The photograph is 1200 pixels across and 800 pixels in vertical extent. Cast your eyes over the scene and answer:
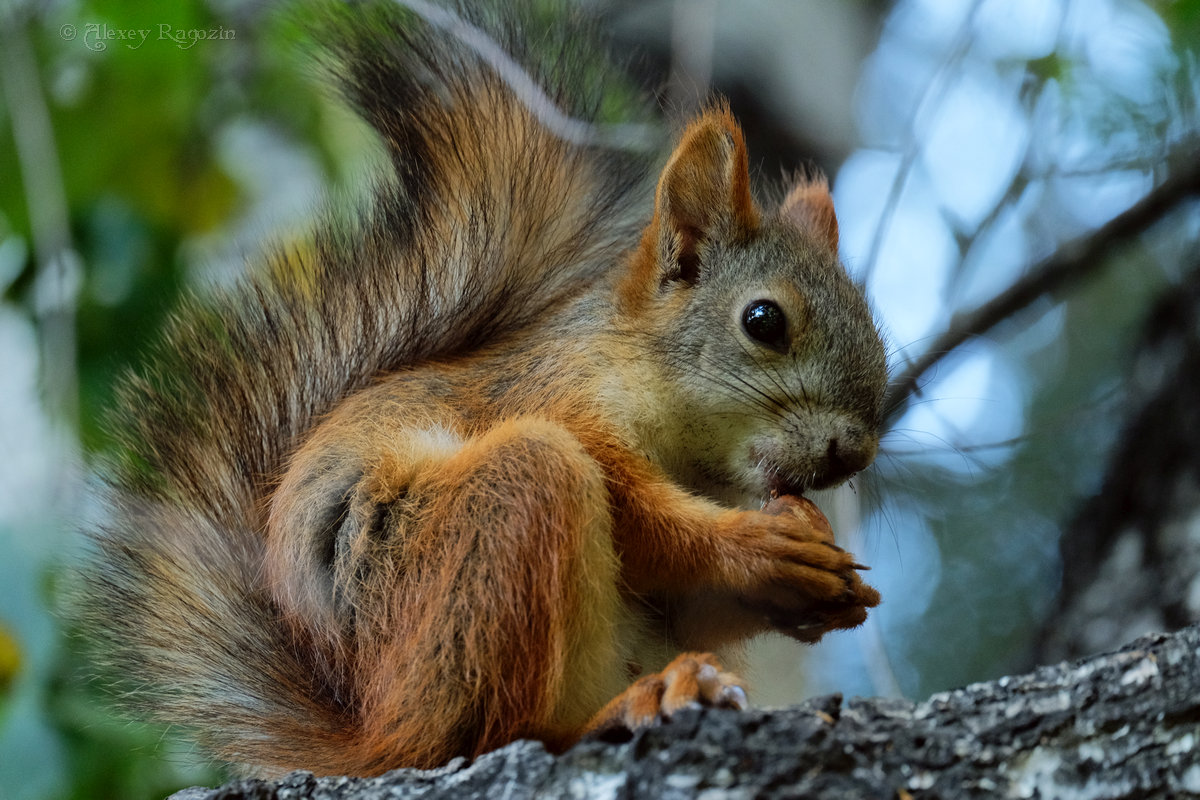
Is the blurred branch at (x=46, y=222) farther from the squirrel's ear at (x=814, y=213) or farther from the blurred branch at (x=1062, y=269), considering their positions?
the blurred branch at (x=1062, y=269)

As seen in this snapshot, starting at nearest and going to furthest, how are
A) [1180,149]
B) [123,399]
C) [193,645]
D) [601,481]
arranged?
[601,481] → [193,645] → [123,399] → [1180,149]

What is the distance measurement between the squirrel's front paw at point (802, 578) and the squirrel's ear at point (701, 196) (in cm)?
58

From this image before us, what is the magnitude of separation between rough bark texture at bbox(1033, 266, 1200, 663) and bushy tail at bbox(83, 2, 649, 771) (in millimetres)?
1585

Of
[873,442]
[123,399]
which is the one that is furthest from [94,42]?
[873,442]

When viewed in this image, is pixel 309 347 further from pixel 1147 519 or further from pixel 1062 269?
pixel 1147 519

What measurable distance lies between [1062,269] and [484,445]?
175 cm

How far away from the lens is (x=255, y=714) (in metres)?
1.60

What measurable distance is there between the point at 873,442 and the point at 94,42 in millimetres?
A: 2366

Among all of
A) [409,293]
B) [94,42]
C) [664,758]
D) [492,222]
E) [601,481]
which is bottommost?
[664,758]

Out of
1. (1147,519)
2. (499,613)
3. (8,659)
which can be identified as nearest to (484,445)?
(499,613)

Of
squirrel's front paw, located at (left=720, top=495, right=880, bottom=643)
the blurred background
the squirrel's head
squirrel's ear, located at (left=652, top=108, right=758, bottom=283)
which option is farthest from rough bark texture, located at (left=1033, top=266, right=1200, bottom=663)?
squirrel's ear, located at (left=652, top=108, right=758, bottom=283)

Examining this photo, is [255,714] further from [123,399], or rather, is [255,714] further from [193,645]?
[123,399]

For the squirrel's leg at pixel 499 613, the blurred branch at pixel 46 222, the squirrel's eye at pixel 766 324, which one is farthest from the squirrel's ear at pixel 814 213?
the blurred branch at pixel 46 222

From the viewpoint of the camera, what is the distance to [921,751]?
117 cm
